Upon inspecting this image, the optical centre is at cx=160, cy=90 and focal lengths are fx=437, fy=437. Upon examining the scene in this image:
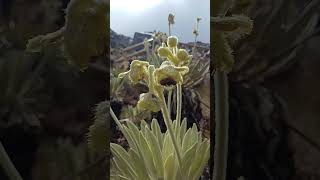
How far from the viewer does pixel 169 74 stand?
2.05 m

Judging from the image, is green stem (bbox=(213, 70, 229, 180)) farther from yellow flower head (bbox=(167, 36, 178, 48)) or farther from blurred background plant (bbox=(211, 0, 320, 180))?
yellow flower head (bbox=(167, 36, 178, 48))

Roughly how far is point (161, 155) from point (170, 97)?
28cm

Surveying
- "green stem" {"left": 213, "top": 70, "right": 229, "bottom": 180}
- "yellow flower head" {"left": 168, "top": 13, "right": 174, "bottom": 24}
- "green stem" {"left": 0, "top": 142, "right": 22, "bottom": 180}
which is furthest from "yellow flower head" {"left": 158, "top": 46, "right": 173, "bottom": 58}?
"green stem" {"left": 0, "top": 142, "right": 22, "bottom": 180}

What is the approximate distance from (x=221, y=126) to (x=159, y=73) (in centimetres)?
38

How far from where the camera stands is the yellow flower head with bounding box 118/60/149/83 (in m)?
2.07

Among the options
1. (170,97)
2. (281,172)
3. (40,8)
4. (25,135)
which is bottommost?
(281,172)

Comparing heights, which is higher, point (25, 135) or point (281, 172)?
point (25, 135)

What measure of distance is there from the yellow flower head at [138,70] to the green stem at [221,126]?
0.34 metres

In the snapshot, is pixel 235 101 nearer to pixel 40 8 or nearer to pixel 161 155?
pixel 161 155

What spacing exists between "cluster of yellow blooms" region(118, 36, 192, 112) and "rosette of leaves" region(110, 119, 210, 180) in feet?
0.39

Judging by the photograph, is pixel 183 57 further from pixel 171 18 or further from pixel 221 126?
pixel 221 126

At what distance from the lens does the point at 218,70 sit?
195cm

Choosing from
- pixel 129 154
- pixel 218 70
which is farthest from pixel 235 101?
pixel 129 154

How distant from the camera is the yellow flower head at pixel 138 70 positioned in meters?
2.07
